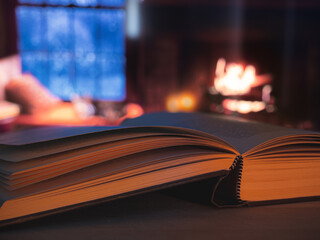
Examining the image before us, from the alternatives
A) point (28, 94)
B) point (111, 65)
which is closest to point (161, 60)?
point (111, 65)

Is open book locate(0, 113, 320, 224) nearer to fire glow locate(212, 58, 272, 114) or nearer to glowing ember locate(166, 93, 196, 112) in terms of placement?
fire glow locate(212, 58, 272, 114)

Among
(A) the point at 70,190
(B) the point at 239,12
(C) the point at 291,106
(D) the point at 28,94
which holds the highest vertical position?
(B) the point at 239,12

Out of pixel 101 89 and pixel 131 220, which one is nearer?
pixel 131 220

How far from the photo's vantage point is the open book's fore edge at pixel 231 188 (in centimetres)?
33

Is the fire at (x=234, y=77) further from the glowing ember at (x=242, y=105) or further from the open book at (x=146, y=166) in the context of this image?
the open book at (x=146, y=166)

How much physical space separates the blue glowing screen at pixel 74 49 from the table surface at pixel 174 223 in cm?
386

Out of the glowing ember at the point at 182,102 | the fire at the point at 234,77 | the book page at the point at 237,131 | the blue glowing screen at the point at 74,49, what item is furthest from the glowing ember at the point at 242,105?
the book page at the point at 237,131

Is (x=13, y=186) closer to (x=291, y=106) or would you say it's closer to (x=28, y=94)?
(x=28, y=94)

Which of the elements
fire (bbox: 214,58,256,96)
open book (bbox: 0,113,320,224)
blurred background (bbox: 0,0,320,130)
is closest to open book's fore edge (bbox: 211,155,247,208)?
open book (bbox: 0,113,320,224)

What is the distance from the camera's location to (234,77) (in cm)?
382

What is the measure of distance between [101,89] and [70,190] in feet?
12.9

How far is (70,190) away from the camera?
0.29 metres

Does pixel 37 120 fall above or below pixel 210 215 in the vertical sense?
below

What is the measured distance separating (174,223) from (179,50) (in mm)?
3738
